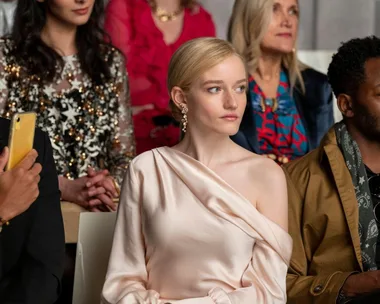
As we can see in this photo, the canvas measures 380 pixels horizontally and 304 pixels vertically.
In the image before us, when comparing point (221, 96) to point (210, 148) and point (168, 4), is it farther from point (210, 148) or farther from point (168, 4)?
point (168, 4)

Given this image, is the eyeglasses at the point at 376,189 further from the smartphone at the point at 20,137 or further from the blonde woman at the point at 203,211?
the smartphone at the point at 20,137

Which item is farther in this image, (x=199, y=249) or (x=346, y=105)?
(x=346, y=105)

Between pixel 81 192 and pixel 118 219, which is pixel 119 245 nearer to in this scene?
pixel 118 219

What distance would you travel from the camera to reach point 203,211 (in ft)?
8.29

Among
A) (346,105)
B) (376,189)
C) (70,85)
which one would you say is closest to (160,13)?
(70,85)

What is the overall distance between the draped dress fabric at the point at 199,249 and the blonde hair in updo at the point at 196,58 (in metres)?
0.20

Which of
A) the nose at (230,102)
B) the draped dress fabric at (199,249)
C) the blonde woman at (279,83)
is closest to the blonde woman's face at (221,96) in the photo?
the nose at (230,102)

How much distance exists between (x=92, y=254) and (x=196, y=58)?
572 millimetres

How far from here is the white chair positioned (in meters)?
2.72

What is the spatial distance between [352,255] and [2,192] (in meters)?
0.93

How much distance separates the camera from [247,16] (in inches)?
153

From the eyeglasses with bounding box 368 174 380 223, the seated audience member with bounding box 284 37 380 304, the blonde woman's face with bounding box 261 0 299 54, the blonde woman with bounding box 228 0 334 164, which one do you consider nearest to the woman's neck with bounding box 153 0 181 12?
the blonde woman with bounding box 228 0 334 164

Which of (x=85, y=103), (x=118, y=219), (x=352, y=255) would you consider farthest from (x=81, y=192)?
(x=352, y=255)

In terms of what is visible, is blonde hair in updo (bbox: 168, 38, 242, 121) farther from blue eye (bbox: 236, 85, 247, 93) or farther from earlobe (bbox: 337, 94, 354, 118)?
earlobe (bbox: 337, 94, 354, 118)
